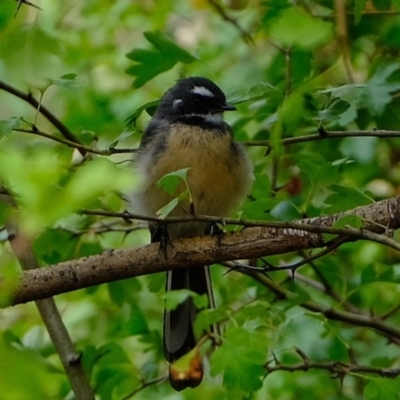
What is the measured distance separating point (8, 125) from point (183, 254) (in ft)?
2.50

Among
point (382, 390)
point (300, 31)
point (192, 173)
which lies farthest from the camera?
point (192, 173)

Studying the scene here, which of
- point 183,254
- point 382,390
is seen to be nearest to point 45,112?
point 183,254

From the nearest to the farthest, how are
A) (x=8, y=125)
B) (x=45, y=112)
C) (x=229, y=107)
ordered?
(x=8, y=125)
(x=45, y=112)
(x=229, y=107)

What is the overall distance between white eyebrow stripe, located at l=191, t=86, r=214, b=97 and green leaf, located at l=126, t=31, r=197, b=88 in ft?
2.01

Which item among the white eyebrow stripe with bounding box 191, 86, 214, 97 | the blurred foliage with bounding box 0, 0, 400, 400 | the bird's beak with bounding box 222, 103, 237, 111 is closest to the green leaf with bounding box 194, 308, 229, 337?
the blurred foliage with bounding box 0, 0, 400, 400

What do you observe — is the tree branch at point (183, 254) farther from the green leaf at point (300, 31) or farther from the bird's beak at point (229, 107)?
the green leaf at point (300, 31)

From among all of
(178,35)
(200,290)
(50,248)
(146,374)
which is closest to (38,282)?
(50,248)

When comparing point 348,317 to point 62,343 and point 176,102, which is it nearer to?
point 62,343

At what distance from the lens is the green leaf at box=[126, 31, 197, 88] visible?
291cm

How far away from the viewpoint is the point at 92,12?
403cm

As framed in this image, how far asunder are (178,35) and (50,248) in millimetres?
3076

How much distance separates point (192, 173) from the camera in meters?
3.37

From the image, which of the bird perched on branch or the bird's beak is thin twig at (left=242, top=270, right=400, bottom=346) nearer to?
the bird perched on branch

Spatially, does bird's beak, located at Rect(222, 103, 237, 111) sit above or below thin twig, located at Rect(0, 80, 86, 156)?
below
